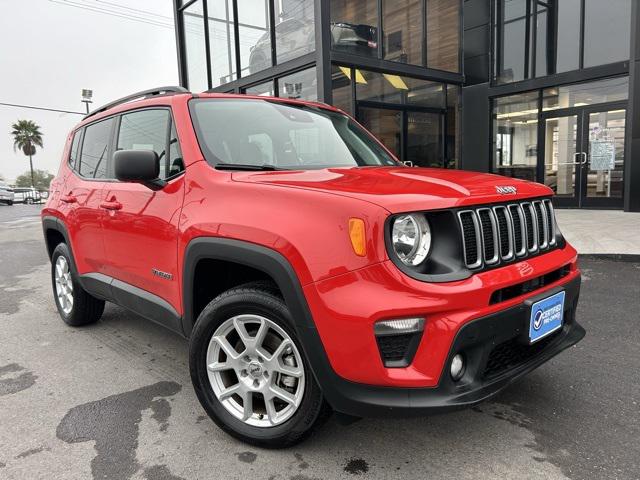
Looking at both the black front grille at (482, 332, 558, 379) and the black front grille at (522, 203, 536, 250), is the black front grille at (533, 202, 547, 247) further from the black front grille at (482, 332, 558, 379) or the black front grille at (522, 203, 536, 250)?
the black front grille at (482, 332, 558, 379)

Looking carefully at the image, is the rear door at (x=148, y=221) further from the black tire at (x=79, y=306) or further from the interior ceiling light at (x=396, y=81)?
the interior ceiling light at (x=396, y=81)

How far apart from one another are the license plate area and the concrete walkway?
4963 millimetres

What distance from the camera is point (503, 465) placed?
85.8 inches

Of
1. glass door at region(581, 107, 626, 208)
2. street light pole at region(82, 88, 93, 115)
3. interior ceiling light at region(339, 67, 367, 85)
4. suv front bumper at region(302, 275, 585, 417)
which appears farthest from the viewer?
street light pole at region(82, 88, 93, 115)

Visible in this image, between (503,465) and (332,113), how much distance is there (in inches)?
104

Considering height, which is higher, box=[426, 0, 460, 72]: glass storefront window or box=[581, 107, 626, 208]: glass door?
box=[426, 0, 460, 72]: glass storefront window

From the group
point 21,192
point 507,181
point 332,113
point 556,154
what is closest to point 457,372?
point 507,181

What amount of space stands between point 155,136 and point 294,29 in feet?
28.5

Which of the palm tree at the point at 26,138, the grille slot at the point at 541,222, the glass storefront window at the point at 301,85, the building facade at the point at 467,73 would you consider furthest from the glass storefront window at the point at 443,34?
Answer: the palm tree at the point at 26,138

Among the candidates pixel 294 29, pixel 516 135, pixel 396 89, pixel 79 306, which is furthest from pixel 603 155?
pixel 79 306

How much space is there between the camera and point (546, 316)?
2.28 meters

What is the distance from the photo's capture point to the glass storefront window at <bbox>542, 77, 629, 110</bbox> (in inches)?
429

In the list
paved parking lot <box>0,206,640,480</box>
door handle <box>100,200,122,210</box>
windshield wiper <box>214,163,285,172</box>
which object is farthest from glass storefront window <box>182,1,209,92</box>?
windshield wiper <box>214,163,285,172</box>

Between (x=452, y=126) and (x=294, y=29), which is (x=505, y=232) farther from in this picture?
(x=452, y=126)
